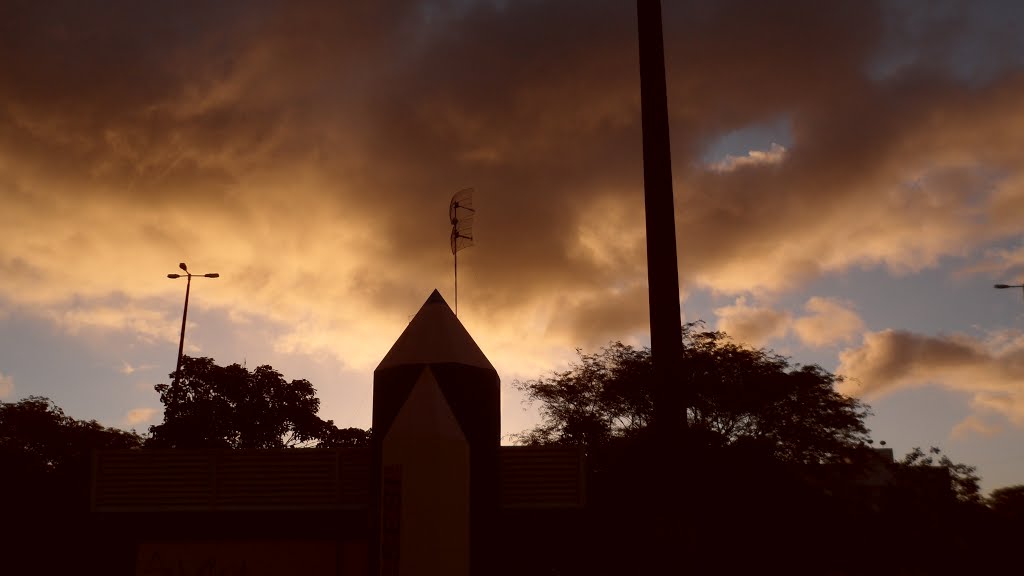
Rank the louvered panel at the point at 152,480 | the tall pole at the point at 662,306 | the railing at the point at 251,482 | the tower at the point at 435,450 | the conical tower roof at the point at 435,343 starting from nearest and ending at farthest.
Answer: the tower at the point at 435,450 → the tall pole at the point at 662,306 → the conical tower roof at the point at 435,343 → the railing at the point at 251,482 → the louvered panel at the point at 152,480

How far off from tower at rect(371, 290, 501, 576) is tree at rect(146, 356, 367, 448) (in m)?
31.9

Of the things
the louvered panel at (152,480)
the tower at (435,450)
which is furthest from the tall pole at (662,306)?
the louvered panel at (152,480)

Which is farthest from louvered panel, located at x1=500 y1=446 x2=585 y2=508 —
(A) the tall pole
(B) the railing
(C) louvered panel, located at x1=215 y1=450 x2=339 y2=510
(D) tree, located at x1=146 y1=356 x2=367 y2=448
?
(D) tree, located at x1=146 y1=356 x2=367 y2=448

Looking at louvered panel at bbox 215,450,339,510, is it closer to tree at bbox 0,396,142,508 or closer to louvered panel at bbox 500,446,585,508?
louvered panel at bbox 500,446,585,508

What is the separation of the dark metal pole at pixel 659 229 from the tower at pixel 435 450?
13.5 ft

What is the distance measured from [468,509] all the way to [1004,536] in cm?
3791

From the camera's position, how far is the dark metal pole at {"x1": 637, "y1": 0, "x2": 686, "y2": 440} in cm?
1950

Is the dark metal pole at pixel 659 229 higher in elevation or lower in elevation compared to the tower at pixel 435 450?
higher

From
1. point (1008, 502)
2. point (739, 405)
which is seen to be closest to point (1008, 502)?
point (1008, 502)

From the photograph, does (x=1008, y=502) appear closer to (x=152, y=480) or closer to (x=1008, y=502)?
(x=1008, y=502)

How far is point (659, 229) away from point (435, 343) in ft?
19.6

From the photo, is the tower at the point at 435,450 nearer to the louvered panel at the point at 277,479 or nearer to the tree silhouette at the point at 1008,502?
the louvered panel at the point at 277,479

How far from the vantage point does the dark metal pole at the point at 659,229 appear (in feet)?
64.0

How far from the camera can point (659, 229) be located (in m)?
21.0
